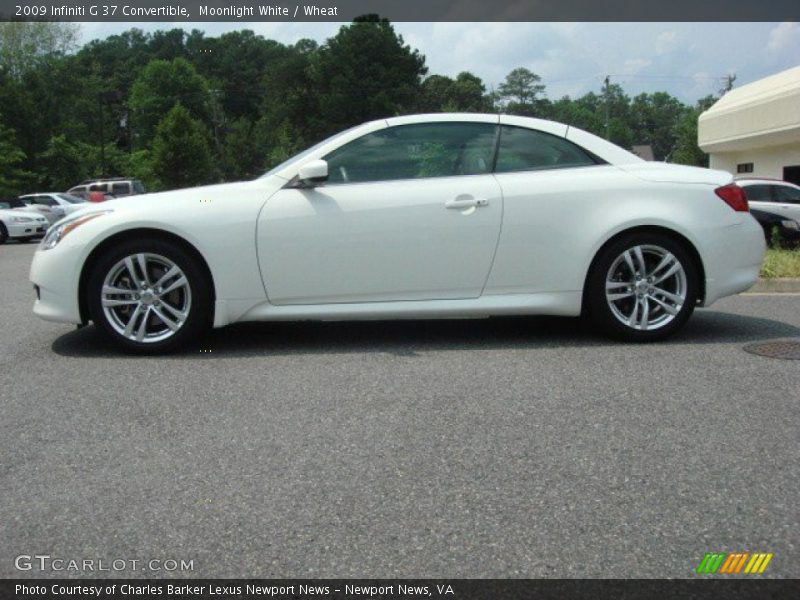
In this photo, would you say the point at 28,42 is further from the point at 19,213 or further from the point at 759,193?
the point at 759,193

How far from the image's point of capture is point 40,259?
5.96 meters

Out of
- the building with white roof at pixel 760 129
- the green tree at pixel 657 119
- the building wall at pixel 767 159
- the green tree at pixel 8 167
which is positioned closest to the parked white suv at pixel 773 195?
the building with white roof at pixel 760 129

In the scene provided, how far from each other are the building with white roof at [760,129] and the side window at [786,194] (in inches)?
338

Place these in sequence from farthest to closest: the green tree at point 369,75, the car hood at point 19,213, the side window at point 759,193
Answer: the green tree at point 369,75, the car hood at point 19,213, the side window at point 759,193

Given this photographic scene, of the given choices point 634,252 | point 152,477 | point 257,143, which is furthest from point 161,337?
point 257,143

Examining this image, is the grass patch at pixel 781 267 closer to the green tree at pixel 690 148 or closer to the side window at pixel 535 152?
the side window at pixel 535 152

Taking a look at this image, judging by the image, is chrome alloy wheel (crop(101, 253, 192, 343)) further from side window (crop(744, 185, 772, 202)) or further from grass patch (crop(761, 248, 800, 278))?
side window (crop(744, 185, 772, 202))

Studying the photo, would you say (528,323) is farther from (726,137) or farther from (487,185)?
(726,137)

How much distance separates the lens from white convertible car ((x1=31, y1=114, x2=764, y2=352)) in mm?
5812

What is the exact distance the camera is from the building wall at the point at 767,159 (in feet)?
93.5

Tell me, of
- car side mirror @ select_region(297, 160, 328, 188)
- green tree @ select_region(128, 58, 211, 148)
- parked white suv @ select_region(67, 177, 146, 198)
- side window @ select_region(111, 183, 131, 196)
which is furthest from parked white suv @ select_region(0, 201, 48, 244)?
green tree @ select_region(128, 58, 211, 148)

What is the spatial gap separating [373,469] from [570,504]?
83 centimetres

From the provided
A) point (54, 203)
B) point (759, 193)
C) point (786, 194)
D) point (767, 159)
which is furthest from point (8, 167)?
point (786, 194)

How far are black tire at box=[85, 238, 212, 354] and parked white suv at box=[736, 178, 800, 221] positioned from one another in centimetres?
1360
